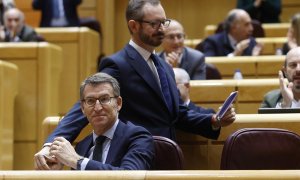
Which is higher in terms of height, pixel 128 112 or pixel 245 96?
pixel 128 112

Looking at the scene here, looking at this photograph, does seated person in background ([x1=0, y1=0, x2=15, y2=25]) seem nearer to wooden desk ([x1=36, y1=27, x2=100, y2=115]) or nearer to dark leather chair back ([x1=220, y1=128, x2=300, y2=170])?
wooden desk ([x1=36, y1=27, x2=100, y2=115])

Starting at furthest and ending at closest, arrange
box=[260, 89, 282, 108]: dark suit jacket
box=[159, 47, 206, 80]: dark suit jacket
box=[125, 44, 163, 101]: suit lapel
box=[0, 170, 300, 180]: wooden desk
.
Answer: box=[159, 47, 206, 80]: dark suit jacket → box=[260, 89, 282, 108]: dark suit jacket → box=[125, 44, 163, 101]: suit lapel → box=[0, 170, 300, 180]: wooden desk

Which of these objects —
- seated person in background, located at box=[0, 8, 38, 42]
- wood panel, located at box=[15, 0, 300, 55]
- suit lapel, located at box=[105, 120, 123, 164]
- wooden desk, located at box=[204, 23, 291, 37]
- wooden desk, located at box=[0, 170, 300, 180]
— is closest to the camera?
wooden desk, located at box=[0, 170, 300, 180]

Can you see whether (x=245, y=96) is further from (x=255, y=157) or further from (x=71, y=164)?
(x=71, y=164)

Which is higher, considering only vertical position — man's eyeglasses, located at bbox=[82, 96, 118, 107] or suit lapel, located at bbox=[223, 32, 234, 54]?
man's eyeglasses, located at bbox=[82, 96, 118, 107]

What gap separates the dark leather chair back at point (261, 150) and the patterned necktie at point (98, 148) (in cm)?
32

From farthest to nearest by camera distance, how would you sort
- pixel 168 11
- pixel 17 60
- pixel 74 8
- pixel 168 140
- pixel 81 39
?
pixel 168 11 → pixel 74 8 → pixel 81 39 → pixel 17 60 → pixel 168 140

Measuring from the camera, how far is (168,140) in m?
2.21

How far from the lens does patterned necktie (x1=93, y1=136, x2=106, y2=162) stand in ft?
7.00

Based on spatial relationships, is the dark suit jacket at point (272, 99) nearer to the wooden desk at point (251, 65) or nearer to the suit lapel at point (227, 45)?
the wooden desk at point (251, 65)

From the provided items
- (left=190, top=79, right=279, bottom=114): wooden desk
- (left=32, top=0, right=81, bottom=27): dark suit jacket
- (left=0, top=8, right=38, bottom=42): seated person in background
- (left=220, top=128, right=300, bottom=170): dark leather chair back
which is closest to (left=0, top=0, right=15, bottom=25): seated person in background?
(left=32, top=0, right=81, bottom=27): dark suit jacket

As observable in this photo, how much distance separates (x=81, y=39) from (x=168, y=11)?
1.76 m

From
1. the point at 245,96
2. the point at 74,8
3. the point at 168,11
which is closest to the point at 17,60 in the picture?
the point at 245,96

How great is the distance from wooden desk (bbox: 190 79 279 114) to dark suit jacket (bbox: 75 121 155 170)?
45.7 inches
